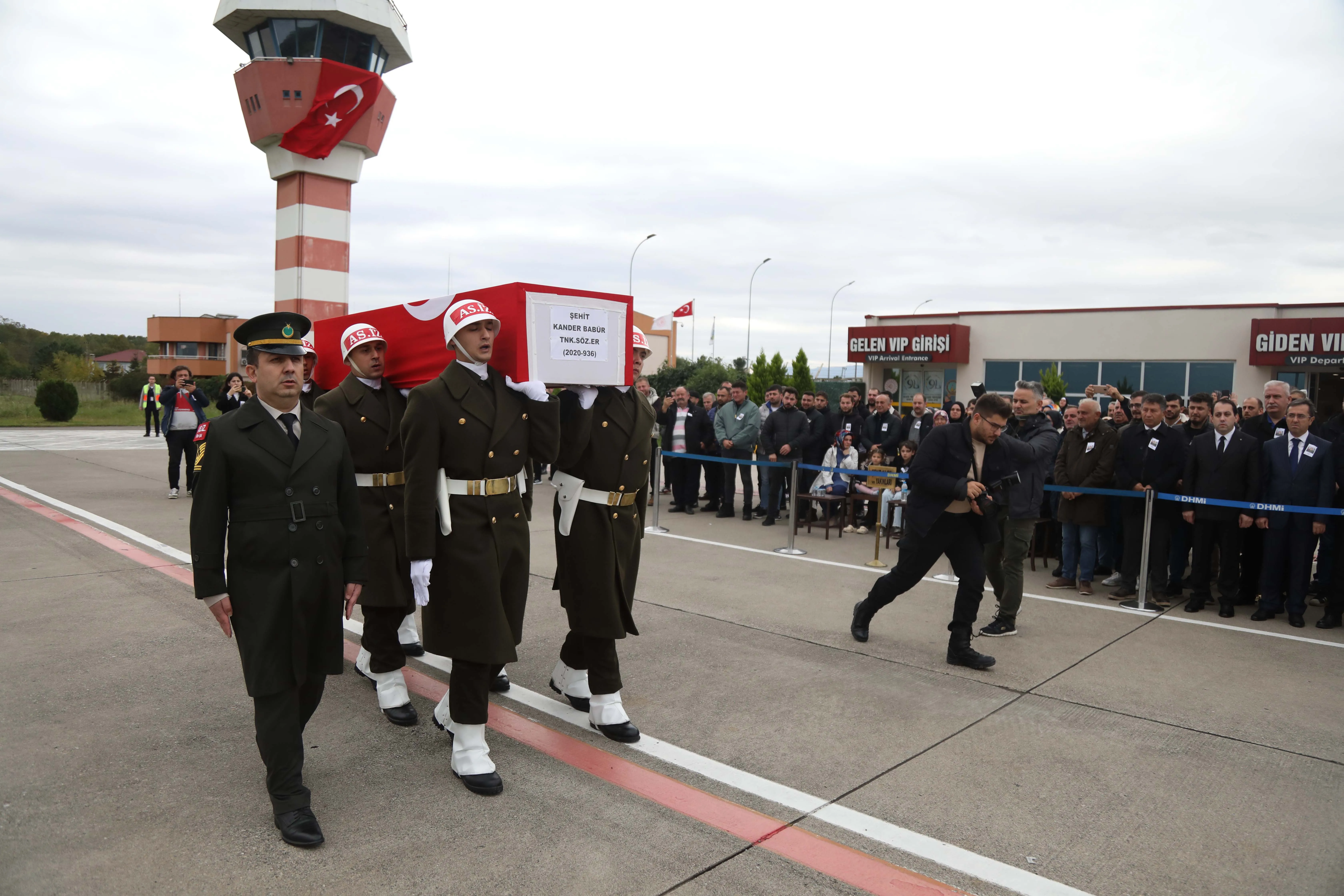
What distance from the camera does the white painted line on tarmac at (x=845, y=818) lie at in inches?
130

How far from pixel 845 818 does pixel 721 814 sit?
531mm

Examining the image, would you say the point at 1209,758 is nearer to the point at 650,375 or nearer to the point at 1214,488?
the point at 1214,488

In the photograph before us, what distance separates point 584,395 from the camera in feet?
15.0

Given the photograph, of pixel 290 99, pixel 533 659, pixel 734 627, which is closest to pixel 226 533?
pixel 533 659

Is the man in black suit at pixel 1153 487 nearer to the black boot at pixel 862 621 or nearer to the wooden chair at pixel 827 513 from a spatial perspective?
the black boot at pixel 862 621

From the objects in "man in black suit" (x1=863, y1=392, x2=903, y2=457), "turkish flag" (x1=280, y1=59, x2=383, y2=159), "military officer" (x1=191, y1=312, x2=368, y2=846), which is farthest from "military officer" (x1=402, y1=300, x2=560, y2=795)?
"turkish flag" (x1=280, y1=59, x2=383, y2=159)

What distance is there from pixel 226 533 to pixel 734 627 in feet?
13.4

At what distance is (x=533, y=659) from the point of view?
5.85 m

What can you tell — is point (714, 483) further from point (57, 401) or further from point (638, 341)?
point (57, 401)

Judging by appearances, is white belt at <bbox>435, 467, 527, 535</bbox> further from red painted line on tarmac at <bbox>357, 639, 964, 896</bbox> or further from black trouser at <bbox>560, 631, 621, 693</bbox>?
red painted line on tarmac at <bbox>357, 639, 964, 896</bbox>

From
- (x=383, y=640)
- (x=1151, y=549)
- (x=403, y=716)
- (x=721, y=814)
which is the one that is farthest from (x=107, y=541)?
(x=1151, y=549)

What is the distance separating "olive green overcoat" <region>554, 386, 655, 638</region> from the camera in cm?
452

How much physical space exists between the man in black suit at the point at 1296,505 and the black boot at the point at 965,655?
130 inches

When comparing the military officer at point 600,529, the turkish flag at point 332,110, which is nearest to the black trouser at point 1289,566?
the military officer at point 600,529
